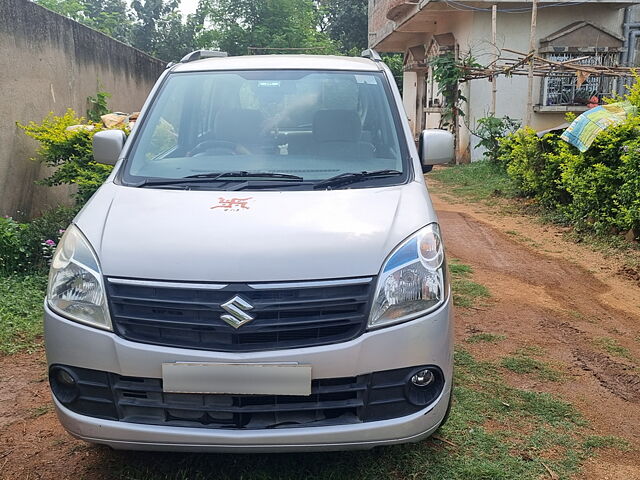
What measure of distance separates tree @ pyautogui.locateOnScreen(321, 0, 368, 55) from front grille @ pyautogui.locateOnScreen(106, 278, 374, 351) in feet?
117

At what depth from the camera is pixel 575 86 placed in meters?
15.0

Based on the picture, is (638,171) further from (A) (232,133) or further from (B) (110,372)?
(B) (110,372)

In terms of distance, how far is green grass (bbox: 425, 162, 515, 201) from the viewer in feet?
36.7

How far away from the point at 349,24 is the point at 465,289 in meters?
34.4

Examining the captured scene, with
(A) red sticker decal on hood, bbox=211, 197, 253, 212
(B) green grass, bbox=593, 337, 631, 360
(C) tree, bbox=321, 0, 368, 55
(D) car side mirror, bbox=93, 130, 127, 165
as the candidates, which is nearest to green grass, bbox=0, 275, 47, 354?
(D) car side mirror, bbox=93, 130, 127, 165

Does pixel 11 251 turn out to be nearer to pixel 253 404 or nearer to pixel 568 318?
pixel 253 404

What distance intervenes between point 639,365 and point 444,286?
2.22 metres

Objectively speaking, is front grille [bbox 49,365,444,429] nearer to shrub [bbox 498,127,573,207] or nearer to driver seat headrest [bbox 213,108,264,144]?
driver seat headrest [bbox 213,108,264,144]

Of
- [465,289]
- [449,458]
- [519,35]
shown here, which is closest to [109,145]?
[449,458]

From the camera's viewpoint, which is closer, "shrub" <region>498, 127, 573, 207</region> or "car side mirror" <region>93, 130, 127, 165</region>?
"car side mirror" <region>93, 130, 127, 165</region>

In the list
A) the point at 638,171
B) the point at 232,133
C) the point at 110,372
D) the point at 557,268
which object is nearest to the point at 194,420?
the point at 110,372

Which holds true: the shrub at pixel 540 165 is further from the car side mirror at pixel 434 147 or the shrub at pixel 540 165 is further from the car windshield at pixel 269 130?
the car windshield at pixel 269 130

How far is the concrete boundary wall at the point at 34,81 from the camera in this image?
664cm

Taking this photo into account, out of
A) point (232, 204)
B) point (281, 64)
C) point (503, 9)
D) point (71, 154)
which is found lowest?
point (71, 154)
